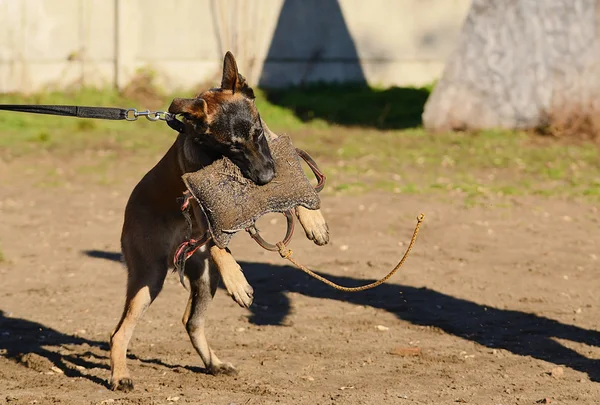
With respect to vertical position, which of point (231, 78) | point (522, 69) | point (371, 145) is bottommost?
point (371, 145)

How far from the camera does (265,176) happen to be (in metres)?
4.82

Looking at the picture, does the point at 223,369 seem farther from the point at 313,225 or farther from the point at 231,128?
the point at 231,128

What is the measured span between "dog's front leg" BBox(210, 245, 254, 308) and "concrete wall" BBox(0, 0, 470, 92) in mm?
12237

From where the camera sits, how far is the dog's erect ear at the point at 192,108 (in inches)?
187

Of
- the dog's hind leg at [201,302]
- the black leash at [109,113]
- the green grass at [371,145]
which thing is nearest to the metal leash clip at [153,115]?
the black leash at [109,113]

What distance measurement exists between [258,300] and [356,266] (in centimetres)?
121

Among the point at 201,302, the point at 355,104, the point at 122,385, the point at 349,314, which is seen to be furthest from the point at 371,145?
the point at 122,385

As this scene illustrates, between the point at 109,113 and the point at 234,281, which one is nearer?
the point at 234,281

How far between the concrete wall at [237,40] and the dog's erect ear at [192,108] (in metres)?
12.2

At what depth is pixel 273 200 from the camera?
490 cm

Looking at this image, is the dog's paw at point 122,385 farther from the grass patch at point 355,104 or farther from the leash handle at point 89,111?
the grass patch at point 355,104

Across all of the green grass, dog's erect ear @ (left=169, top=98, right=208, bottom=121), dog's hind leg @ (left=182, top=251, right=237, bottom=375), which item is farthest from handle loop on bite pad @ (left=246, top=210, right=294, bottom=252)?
the green grass

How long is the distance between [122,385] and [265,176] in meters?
1.47

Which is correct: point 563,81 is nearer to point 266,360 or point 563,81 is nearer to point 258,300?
point 258,300
